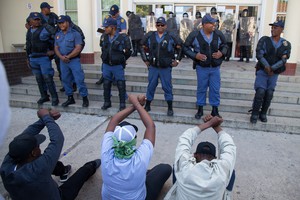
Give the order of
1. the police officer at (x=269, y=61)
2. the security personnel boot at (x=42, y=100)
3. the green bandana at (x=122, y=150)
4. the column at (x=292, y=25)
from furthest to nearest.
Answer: the column at (x=292, y=25) < the security personnel boot at (x=42, y=100) < the police officer at (x=269, y=61) < the green bandana at (x=122, y=150)

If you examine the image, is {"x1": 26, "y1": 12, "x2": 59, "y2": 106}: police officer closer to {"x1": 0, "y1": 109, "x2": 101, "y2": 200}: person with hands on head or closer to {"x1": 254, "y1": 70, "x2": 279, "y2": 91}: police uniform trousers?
{"x1": 0, "y1": 109, "x2": 101, "y2": 200}: person with hands on head

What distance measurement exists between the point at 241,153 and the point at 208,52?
6.03 feet

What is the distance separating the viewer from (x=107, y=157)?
2014 mm

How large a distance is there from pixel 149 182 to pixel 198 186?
1.01m

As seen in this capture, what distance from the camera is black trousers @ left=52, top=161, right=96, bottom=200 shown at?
268cm

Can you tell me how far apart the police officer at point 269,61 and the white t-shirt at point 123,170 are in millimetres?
3220

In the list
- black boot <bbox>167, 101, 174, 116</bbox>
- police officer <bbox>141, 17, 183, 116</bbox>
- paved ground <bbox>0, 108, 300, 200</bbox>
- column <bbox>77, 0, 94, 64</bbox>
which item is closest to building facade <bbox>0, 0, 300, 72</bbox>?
column <bbox>77, 0, 94, 64</bbox>

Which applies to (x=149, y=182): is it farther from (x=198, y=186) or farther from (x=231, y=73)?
(x=231, y=73)

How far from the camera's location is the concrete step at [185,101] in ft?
17.0

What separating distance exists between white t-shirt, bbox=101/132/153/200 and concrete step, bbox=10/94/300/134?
308 cm

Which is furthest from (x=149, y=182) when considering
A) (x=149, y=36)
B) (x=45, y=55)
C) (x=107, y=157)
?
(x=45, y=55)

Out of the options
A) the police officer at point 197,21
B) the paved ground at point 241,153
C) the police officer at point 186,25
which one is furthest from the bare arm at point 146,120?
the police officer at point 186,25

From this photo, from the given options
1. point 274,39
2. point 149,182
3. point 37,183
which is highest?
point 274,39

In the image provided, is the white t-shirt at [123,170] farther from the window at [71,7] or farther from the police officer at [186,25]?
the window at [71,7]
